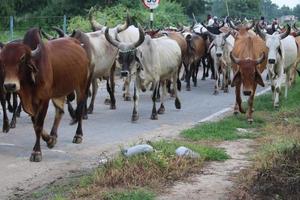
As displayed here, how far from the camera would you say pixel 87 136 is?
11.4 meters

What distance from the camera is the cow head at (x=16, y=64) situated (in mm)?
8758

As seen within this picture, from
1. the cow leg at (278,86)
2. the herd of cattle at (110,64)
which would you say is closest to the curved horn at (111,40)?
the herd of cattle at (110,64)

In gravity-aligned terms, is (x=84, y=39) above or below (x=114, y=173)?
Answer: above

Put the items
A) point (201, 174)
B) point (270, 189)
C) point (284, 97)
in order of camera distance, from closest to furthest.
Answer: point (270, 189)
point (201, 174)
point (284, 97)

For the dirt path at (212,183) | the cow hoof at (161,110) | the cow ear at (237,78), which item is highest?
the cow ear at (237,78)

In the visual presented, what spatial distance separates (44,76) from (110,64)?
4.84 meters

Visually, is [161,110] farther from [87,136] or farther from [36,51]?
[36,51]

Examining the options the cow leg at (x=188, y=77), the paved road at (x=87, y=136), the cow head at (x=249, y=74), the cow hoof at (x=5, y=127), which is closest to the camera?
the paved road at (x=87, y=136)

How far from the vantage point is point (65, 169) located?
8781 mm

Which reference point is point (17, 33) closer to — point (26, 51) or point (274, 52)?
point (274, 52)

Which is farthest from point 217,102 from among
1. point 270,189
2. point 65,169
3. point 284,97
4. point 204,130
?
point 270,189

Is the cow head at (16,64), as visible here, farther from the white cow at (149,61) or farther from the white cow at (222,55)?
the white cow at (222,55)

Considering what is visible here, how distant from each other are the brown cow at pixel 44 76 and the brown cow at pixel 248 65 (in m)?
3.47

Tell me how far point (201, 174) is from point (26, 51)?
10.1 feet
